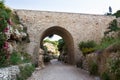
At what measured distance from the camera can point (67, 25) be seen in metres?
17.8

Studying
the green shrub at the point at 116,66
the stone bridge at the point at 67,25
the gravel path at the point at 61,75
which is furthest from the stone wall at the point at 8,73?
the stone bridge at the point at 67,25

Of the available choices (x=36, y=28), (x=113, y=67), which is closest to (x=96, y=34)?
(x=36, y=28)

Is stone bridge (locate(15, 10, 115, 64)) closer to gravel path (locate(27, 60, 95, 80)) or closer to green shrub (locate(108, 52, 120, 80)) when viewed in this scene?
gravel path (locate(27, 60, 95, 80))

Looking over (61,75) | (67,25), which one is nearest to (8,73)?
(61,75)

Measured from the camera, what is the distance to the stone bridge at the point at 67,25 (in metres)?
17.0

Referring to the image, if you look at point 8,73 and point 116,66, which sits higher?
point 116,66

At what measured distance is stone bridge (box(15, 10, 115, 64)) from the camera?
17047 mm

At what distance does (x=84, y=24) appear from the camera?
18.2 m

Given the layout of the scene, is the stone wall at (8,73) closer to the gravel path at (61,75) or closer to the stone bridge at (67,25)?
the gravel path at (61,75)

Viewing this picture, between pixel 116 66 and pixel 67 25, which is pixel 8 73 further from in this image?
pixel 67 25

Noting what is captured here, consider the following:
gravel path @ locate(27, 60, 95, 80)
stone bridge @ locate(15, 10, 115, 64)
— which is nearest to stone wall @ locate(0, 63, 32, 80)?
gravel path @ locate(27, 60, 95, 80)

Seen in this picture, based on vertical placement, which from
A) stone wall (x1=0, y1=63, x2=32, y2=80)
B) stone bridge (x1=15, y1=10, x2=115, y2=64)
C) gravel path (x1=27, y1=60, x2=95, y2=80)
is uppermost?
stone bridge (x1=15, y1=10, x2=115, y2=64)

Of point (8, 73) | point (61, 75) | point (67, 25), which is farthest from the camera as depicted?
point (67, 25)

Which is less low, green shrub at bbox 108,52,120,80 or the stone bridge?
the stone bridge
